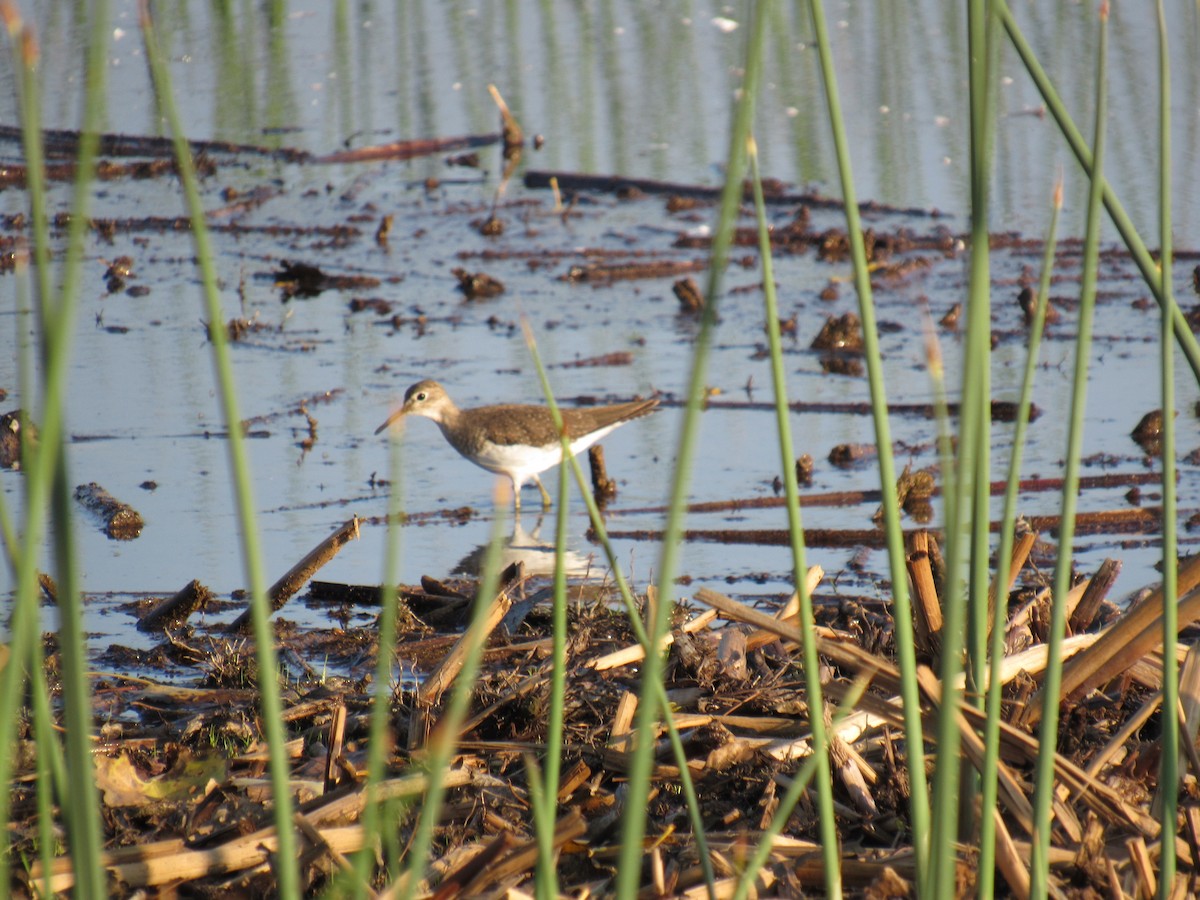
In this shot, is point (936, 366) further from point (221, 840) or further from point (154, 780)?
point (154, 780)

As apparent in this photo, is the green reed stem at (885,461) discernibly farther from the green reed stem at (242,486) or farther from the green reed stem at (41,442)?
the green reed stem at (41,442)

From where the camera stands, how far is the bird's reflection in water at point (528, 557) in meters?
6.03

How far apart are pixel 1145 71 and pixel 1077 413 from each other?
1290 cm

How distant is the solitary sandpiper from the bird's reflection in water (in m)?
0.41

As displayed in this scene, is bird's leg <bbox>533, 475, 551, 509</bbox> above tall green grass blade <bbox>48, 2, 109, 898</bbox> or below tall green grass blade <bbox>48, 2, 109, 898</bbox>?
below

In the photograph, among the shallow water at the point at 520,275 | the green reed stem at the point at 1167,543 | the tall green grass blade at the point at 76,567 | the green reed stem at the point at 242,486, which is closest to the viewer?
the tall green grass blade at the point at 76,567

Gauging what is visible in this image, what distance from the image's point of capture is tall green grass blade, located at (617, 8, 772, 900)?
1508 millimetres

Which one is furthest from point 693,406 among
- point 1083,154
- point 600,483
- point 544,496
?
point 544,496

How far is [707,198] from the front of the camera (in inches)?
463

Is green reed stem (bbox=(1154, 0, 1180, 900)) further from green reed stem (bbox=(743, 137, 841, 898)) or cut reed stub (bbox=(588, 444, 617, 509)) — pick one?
cut reed stub (bbox=(588, 444, 617, 509))

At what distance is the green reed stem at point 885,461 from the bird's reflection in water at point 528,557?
3.61 m

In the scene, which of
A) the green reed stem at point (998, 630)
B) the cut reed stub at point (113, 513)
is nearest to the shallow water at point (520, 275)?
the cut reed stub at point (113, 513)

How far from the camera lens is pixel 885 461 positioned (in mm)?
1985

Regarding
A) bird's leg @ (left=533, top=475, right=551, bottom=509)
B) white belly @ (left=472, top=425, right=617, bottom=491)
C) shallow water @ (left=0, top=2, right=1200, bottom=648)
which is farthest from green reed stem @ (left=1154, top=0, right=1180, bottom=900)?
bird's leg @ (left=533, top=475, right=551, bottom=509)
